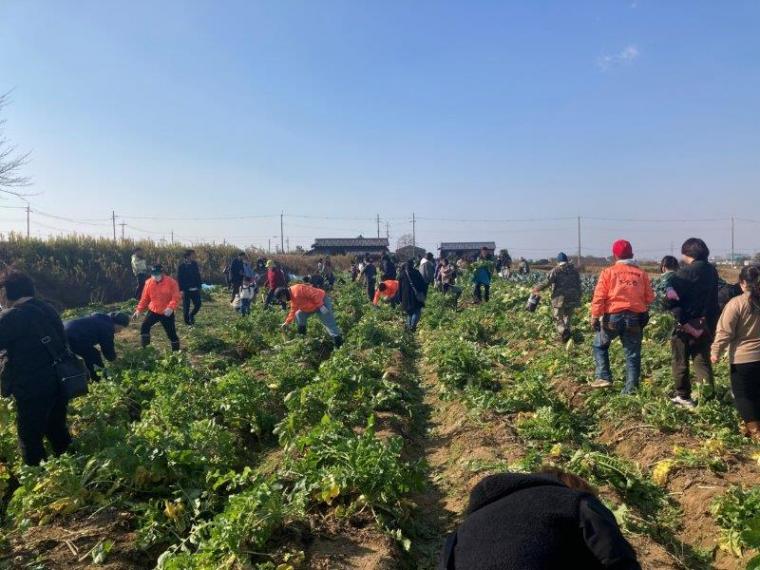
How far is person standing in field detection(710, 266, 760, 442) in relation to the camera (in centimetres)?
529

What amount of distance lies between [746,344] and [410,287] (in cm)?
782

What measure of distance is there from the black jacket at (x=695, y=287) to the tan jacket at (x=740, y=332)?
2.43 feet

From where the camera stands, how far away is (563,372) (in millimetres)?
8219

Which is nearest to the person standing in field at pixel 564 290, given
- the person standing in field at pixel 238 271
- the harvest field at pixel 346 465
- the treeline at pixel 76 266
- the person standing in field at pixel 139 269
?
the harvest field at pixel 346 465

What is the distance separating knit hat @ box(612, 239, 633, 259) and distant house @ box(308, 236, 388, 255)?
44.8 metres

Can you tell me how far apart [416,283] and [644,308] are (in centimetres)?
630

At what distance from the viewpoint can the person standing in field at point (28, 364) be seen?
15.3 ft

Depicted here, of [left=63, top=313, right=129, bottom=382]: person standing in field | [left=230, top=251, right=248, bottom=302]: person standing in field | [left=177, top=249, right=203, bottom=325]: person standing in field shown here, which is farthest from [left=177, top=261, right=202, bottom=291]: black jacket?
[left=63, top=313, right=129, bottom=382]: person standing in field

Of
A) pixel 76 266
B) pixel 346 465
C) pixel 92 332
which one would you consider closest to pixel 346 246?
pixel 76 266

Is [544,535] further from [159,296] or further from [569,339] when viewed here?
[569,339]

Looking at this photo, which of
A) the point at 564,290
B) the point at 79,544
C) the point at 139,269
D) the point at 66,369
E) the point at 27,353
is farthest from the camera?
the point at 139,269

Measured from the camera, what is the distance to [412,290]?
12.6 m

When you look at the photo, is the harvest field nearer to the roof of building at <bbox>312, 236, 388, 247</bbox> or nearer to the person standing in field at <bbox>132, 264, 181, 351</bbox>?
the person standing in field at <bbox>132, 264, 181, 351</bbox>

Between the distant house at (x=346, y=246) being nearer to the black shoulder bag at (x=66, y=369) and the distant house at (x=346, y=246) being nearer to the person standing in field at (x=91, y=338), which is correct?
the person standing in field at (x=91, y=338)
